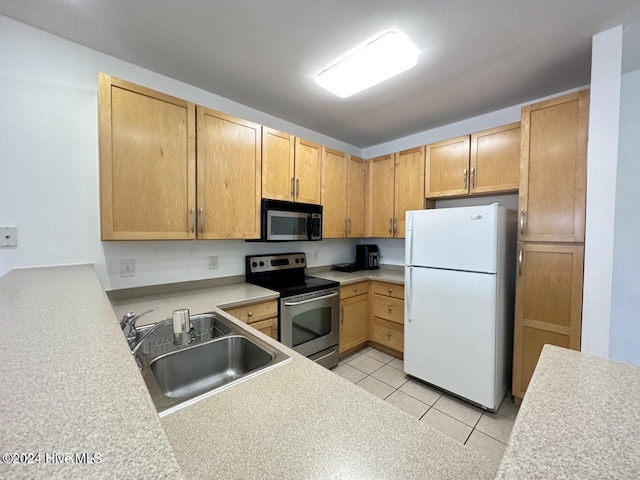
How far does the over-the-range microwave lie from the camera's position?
7.17 ft

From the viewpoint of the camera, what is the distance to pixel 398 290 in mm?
2633

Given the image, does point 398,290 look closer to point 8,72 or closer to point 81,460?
point 81,460

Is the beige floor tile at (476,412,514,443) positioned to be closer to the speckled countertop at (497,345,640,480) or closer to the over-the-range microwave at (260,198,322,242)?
the speckled countertop at (497,345,640,480)

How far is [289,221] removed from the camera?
93.5 inches

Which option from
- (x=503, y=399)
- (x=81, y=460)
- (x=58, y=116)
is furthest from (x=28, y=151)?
(x=503, y=399)

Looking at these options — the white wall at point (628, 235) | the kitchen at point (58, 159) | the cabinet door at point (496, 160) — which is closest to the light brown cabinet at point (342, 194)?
the cabinet door at point (496, 160)

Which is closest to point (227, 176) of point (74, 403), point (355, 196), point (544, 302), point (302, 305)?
point (302, 305)

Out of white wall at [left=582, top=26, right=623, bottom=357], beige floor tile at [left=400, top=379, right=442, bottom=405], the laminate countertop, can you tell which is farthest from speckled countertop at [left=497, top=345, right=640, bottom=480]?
beige floor tile at [left=400, top=379, right=442, bottom=405]

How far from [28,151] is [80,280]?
961 mm

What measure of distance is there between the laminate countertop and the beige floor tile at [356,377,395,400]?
1.61 m

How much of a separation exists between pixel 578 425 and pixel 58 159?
2.56 meters

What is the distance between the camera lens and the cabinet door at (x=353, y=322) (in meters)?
2.62

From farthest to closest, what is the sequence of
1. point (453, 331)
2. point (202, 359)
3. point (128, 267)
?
point (453, 331), point (128, 267), point (202, 359)

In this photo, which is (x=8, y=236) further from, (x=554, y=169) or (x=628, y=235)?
(x=628, y=235)
